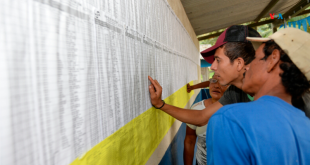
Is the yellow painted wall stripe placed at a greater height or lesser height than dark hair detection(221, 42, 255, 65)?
lesser

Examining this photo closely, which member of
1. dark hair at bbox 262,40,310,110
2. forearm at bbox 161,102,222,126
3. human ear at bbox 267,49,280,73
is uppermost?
human ear at bbox 267,49,280,73

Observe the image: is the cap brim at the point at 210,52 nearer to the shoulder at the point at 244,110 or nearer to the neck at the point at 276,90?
the neck at the point at 276,90

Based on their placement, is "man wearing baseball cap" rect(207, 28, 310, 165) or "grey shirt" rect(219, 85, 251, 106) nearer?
"man wearing baseball cap" rect(207, 28, 310, 165)

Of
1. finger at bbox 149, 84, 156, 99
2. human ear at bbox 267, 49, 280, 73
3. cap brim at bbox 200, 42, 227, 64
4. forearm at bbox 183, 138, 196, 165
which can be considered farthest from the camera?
forearm at bbox 183, 138, 196, 165

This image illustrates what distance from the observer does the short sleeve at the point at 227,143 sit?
0.55 meters

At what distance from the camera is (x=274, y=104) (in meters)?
0.57

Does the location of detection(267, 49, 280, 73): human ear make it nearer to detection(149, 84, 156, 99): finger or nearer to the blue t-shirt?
the blue t-shirt

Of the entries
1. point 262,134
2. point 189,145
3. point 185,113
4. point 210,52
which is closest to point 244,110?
point 262,134

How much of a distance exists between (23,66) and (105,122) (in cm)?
32

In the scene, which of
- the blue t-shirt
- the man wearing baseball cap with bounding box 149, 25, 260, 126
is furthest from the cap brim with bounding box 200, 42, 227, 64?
the blue t-shirt

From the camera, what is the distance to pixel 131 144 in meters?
0.78

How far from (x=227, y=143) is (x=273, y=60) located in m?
0.37

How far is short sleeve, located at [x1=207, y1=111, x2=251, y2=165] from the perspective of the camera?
1.80ft

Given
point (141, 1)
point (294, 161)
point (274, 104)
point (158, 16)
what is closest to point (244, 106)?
point (274, 104)
